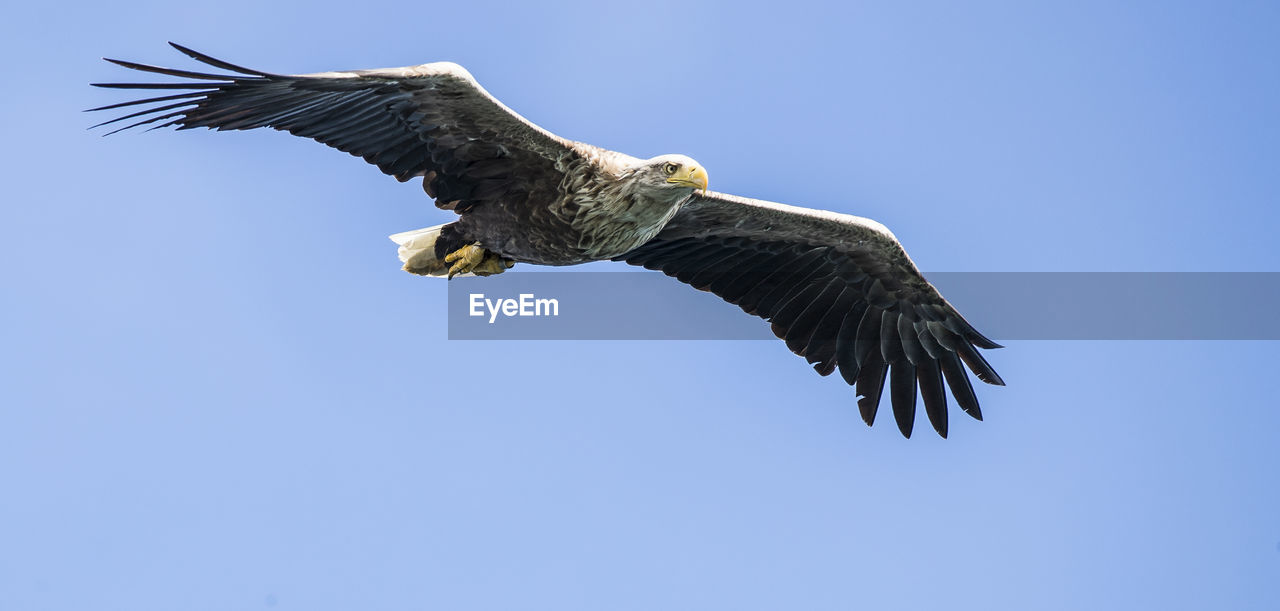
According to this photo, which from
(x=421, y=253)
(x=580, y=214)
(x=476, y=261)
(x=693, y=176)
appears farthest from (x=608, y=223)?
(x=421, y=253)

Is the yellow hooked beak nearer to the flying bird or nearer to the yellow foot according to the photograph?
the flying bird

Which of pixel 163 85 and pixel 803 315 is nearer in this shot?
pixel 163 85

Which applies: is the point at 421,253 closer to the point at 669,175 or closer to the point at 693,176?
the point at 669,175

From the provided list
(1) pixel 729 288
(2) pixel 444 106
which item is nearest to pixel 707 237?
(1) pixel 729 288

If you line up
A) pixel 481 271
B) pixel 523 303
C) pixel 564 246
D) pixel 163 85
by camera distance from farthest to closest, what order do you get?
pixel 523 303
pixel 481 271
pixel 564 246
pixel 163 85

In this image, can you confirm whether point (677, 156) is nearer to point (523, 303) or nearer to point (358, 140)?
point (358, 140)

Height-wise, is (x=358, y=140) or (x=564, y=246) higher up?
(x=358, y=140)

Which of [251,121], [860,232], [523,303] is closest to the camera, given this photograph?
[251,121]
